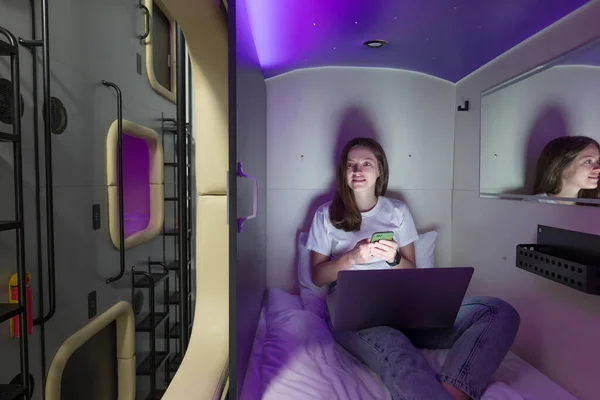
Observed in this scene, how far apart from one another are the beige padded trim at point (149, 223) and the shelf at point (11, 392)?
38.2 inches

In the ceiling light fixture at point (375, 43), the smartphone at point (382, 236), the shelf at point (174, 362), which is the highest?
the ceiling light fixture at point (375, 43)

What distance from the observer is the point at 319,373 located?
4.39 feet

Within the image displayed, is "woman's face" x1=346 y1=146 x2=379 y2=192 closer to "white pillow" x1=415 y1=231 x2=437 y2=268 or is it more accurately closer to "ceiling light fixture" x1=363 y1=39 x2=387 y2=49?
"white pillow" x1=415 y1=231 x2=437 y2=268

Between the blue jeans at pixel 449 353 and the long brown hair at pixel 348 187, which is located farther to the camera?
the long brown hair at pixel 348 187

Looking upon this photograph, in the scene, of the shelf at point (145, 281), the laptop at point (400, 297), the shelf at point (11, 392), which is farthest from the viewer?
the shelf at point (145, 281)

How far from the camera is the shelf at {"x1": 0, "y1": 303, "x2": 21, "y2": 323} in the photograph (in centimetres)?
132

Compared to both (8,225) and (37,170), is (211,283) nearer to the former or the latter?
(8,225)

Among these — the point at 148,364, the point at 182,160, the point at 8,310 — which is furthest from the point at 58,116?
the point at 148,364

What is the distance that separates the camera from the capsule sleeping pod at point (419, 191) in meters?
1.29

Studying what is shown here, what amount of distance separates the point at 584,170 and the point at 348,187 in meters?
1.16

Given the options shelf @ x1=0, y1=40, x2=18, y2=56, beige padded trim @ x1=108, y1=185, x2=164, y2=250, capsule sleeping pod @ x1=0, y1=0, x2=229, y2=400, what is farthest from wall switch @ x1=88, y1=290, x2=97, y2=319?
shelf @ x1=0, y1=40, x2=18, y2=56

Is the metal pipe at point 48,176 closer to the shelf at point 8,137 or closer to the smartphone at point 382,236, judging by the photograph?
the shelf at point 8,137

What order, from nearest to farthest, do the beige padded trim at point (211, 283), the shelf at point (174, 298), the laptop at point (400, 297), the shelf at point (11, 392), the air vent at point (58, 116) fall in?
the beige padded trim at point (211, 283)
the shelf at point (11, 392)
the laptop at point (400, 297)
the air vent at point (58, 116)
the shelf at point (174, 298)

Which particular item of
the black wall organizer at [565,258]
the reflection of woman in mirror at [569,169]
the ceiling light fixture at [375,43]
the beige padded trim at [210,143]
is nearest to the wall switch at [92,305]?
the beige padded trim at [210,143]
